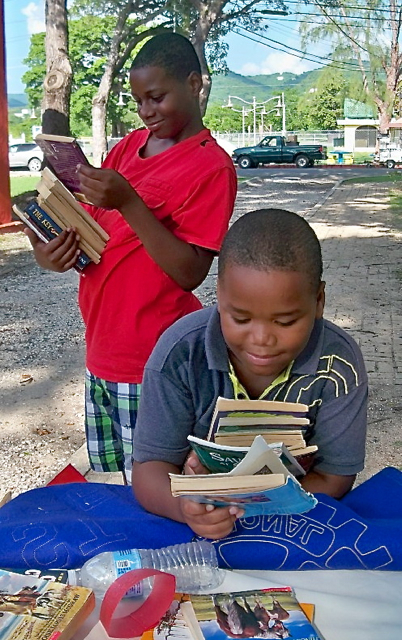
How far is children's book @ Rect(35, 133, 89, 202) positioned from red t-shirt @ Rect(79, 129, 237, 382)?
15cm

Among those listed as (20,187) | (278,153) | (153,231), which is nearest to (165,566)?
(153,231)

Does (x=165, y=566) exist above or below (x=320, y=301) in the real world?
below

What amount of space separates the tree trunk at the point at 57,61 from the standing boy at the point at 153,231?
1064cm

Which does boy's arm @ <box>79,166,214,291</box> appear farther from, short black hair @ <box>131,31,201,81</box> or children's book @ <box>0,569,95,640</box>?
children's book @ <box>0,569,95,640</box>

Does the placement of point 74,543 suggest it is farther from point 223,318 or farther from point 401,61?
point 401,61

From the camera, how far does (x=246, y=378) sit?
5.53 feet

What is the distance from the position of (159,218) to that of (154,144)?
25 cm

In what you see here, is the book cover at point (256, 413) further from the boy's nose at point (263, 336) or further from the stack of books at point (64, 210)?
the stack of books at point (64, 210)

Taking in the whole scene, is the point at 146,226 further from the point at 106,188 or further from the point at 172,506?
the point at 172,506

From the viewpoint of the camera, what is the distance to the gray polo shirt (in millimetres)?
1676

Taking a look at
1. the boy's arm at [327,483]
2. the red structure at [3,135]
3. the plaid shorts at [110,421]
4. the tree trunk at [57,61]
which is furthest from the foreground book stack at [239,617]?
the tree trunk at [57,61]

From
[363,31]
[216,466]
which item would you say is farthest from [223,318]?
[363,31]

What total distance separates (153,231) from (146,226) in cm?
2

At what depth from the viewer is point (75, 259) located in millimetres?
2104
